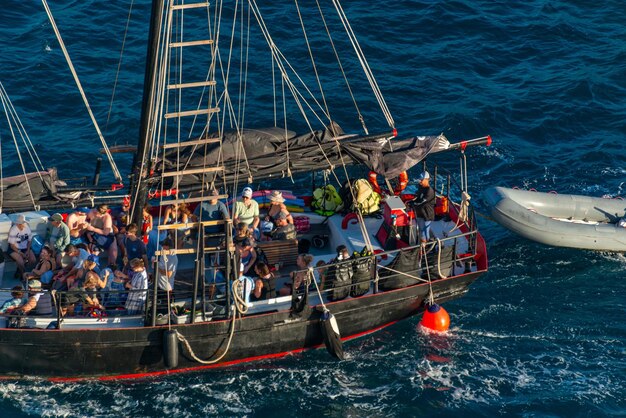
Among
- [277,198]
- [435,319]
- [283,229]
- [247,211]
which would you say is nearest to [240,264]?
[283,229]

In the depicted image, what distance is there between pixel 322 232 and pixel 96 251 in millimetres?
→ 5556

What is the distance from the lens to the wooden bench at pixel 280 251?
2228 centimetres

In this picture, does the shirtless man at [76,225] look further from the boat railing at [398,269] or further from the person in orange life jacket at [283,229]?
the boat railing at [398,269]

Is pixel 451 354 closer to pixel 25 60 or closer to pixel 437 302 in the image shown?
pixel 437 302

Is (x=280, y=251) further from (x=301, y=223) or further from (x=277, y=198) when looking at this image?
(x=301, y=223)

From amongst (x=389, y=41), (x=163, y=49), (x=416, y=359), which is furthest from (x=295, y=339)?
(x=389, y=41)

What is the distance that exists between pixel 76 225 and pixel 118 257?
1.28 meters

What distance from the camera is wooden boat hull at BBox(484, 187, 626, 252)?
25469 millimetres

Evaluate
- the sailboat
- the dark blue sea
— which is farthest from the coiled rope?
the dark blue sea

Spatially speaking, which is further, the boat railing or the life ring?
the life ring

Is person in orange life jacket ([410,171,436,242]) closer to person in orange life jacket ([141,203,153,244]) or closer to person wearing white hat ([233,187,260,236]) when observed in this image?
person wearing white hat ([233,187,260,236])

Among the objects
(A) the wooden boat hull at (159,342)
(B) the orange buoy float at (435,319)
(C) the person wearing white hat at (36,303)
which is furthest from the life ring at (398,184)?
(C) the person wearing white hat at (36,303)

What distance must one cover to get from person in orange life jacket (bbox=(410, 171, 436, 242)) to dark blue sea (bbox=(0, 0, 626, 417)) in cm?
221

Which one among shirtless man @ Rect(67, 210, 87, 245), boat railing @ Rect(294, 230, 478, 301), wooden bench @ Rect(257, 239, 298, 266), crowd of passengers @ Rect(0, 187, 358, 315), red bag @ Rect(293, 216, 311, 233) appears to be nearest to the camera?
crowd of passengers @ Rect(0, 187, 358, 315)
